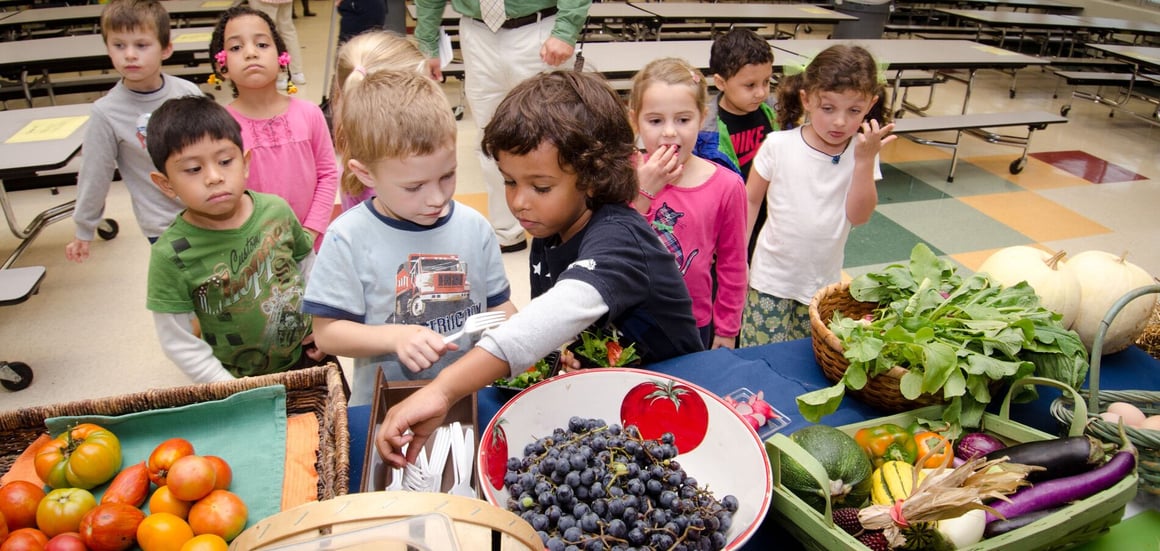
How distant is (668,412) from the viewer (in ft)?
3.81

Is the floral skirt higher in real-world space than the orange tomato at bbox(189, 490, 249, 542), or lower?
lower

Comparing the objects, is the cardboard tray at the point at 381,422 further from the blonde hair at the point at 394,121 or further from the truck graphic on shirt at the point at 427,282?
the blonde hair at the point at 394,121

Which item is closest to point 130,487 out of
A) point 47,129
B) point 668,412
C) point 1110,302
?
point 668,412

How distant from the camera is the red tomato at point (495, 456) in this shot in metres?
1.01

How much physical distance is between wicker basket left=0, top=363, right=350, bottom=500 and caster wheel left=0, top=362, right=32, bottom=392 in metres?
1.91

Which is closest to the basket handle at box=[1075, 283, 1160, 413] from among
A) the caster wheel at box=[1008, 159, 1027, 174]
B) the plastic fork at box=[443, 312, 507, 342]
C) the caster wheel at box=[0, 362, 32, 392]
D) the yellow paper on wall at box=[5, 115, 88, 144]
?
the plastic fork at box=[443, 312, 507, 342]

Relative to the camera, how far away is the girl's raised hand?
1.89 meters

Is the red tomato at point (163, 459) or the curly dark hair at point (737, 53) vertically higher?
the curly dark hair at point (737, 53)

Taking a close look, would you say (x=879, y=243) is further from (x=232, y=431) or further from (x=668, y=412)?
(x=232, y=431)

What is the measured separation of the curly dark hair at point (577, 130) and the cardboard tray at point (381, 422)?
1.46 feet

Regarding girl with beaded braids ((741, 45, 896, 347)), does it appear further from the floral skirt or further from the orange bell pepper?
the orange bell pepper

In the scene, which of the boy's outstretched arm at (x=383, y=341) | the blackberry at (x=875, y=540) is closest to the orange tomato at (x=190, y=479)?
the boy's outstretched arm at (x=383, y=341)

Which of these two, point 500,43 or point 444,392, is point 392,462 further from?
point 500,43

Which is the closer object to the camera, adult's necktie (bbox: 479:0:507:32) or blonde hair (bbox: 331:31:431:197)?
blonde hair (bbox: 331:31:431:197)
